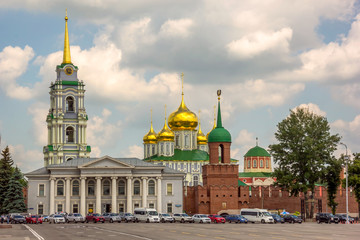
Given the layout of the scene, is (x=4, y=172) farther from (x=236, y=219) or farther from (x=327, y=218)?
(x=327, y=218)

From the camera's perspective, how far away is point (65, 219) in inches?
3221

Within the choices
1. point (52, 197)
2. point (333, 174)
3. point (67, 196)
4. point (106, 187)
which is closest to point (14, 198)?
point (52, 197)

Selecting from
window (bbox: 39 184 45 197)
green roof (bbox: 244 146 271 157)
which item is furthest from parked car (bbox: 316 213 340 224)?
green roof (bbox: 244 146 271 157)

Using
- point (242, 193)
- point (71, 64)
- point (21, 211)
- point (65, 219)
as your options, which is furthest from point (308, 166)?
point (71, 64)

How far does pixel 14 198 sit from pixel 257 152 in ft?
228

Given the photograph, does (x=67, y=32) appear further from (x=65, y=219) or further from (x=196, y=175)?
(x=65, y=219)

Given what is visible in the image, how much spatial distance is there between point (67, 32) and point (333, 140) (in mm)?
65917

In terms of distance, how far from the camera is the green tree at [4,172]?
342 feet

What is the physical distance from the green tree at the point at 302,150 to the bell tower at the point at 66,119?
48270 mm

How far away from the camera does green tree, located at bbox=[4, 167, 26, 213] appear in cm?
10062

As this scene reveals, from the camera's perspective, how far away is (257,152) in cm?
15600

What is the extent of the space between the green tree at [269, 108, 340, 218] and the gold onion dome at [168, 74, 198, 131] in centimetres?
5265

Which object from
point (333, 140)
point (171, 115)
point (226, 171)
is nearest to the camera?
point (333, 140)

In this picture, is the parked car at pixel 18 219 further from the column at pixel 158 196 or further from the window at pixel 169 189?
the window at pixel 169 189
